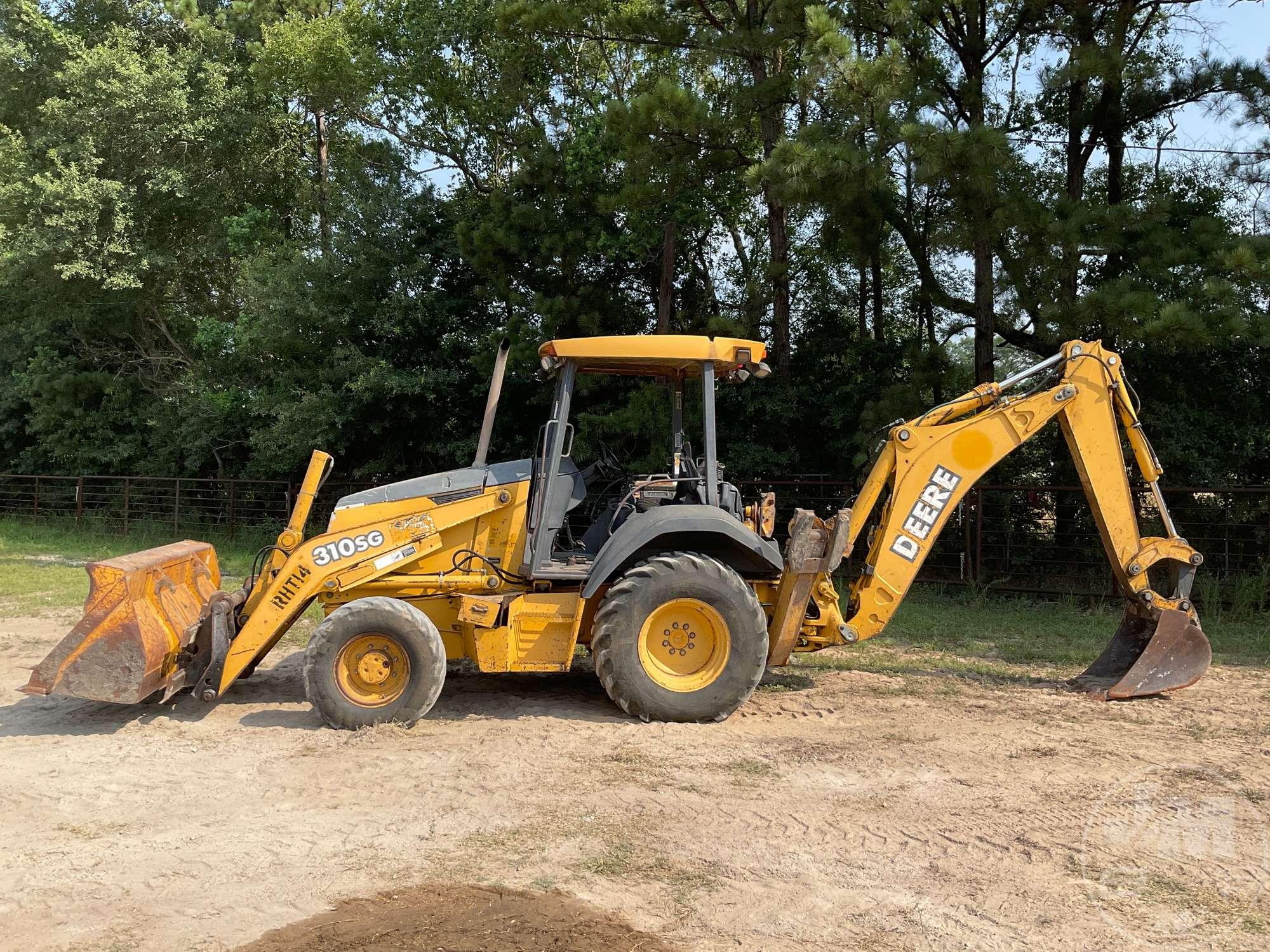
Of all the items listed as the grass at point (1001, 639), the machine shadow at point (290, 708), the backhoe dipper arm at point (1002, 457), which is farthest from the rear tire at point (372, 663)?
the grass at point (1001, 639)

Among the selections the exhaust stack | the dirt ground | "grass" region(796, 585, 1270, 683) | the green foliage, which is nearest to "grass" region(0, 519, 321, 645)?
the green foliage

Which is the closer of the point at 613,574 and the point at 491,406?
the point at 613,574

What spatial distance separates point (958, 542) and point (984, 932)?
9.97 meters

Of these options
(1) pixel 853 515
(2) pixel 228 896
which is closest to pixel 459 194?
(1) pixel 853 515

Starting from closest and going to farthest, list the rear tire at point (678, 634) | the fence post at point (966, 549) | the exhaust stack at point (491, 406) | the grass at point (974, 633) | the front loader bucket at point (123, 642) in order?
the front loader bucket at point (123, 642)
the rear tire at point (678, 634)
the exhaust stack at point (491, 406)
the grass at point (974, 633)
the fence post at point (966, 549)

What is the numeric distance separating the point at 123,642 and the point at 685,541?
347cm

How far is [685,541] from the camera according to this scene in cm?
672

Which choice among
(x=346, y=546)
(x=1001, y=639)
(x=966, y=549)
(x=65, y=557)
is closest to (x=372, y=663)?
(x=346, y=546)

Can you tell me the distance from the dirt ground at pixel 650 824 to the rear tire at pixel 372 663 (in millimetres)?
162

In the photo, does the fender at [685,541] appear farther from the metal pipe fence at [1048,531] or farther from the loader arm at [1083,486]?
the metal pipe fence at [1048,531]

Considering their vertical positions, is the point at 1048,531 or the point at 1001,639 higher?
the point at 1048,531

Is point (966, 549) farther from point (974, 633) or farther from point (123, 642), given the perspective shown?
point (123, 642)

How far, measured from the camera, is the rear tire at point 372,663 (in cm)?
620

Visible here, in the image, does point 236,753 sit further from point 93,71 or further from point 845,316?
point 93,71
